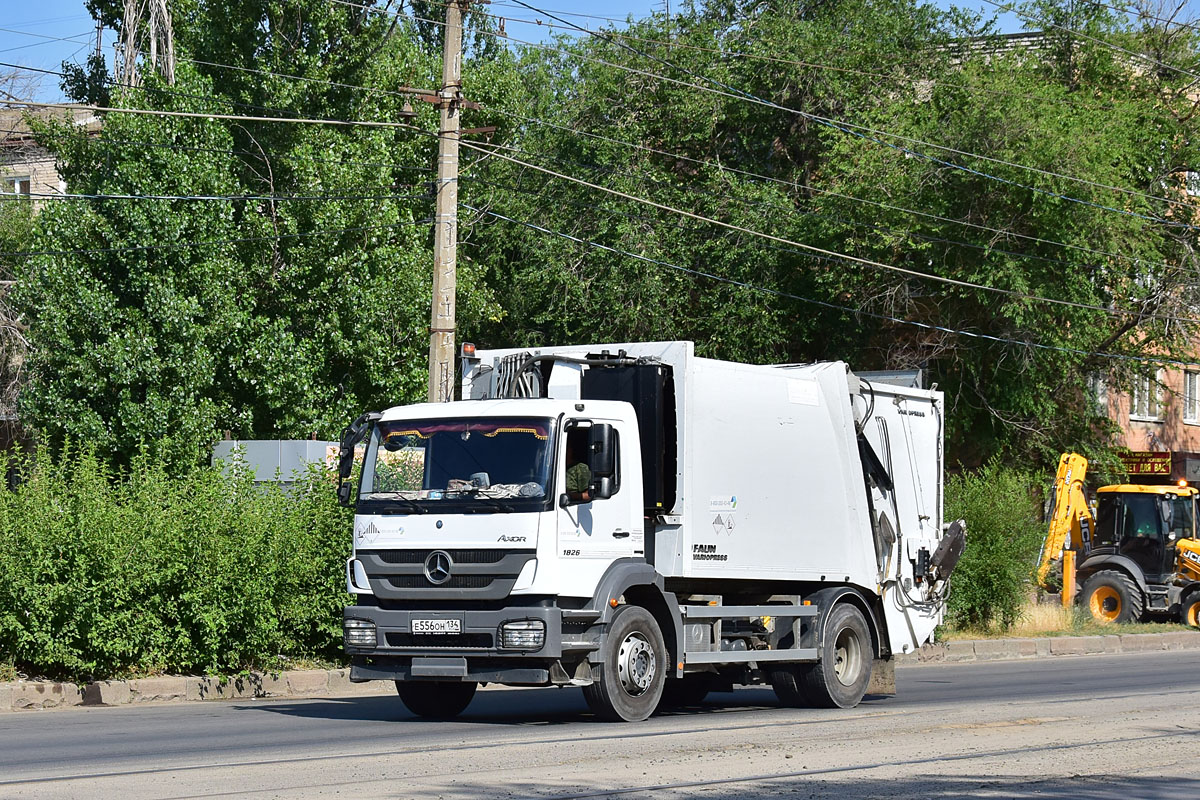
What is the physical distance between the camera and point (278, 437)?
94.9ft

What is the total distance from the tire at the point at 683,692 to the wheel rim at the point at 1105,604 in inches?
640

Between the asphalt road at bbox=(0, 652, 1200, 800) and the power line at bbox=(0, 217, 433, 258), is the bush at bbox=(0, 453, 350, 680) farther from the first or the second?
the power line at bbox=(0, 217, 433, 258)

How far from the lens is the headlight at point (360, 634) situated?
12086 mm

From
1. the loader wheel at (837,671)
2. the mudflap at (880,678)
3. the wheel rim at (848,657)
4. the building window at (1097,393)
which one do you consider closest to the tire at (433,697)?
the loader wheel at (837,671)

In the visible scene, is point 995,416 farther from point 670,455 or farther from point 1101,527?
point 670,455

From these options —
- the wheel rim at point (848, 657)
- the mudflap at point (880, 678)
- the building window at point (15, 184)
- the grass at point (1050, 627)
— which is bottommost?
the grass at point (1050, 627)

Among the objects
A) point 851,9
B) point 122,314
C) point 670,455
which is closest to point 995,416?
point 851,9

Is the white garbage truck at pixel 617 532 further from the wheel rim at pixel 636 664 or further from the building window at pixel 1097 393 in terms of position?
the building window at pixel 1097 393

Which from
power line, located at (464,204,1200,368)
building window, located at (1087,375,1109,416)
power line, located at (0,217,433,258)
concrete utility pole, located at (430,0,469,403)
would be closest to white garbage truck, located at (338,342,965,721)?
concrete utility pole, located at (430,0,469,403)

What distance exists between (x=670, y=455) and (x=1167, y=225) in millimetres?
23143

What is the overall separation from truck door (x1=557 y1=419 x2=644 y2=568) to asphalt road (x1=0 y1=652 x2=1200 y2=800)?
1.39 m

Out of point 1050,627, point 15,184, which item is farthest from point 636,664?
point 15,184

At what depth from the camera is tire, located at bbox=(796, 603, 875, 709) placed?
13.9 m

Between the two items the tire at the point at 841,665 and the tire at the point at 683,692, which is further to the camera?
the tire at the point at 683,692
